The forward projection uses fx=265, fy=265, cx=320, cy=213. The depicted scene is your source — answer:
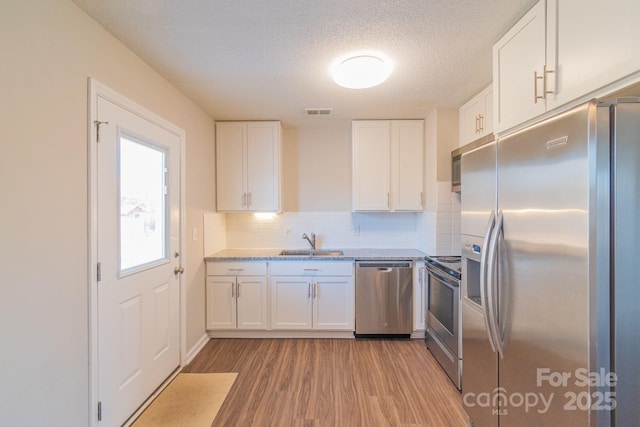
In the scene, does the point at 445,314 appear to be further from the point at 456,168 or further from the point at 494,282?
the point at 456,168

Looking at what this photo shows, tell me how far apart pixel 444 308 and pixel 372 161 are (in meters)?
1.73

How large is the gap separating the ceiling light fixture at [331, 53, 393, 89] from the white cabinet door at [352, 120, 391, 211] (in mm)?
1121

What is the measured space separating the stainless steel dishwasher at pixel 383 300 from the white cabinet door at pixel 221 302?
138cm

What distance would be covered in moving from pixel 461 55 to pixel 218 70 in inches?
69.5

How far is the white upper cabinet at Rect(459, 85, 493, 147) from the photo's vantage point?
7.49 ft

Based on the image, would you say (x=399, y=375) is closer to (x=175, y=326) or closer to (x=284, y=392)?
(x=284, y=392)

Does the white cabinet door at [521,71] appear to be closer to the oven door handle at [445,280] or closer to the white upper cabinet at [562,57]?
the white upper cabinet at [562,57]

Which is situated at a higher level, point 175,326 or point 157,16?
point 157,16

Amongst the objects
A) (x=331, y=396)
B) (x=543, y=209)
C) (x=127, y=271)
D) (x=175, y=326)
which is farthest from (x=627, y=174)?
(x=175, y=326)

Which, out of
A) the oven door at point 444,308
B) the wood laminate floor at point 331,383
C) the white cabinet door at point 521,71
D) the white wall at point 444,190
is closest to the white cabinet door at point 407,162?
the white wall at point 444,190

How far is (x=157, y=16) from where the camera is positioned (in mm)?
1458

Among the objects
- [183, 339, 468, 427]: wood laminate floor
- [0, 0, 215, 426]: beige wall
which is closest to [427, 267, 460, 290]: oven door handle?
[183, 339, 468, 427]: wood laminate floor

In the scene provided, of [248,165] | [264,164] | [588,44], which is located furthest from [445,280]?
[248,165]

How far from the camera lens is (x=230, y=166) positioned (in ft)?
10.4
